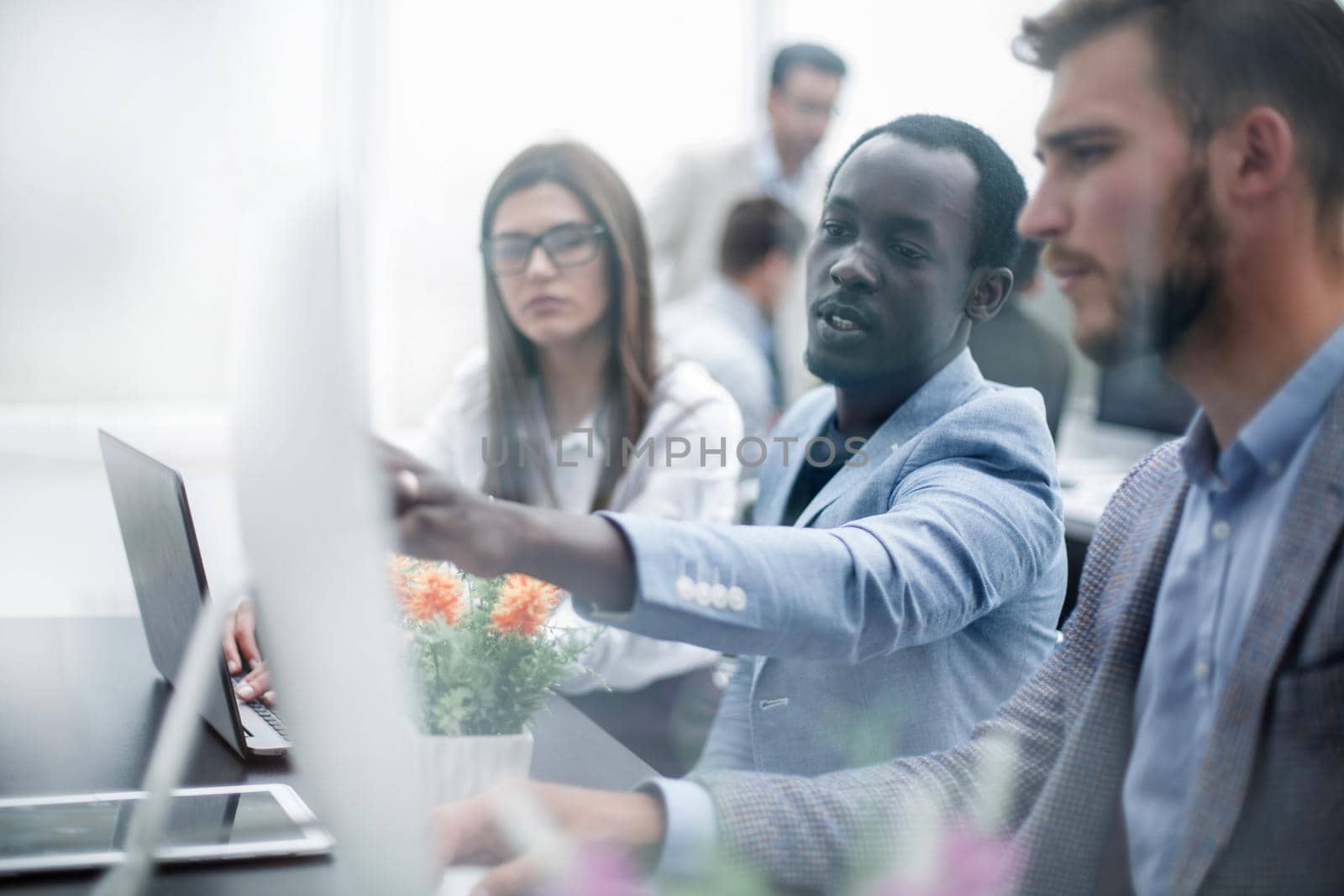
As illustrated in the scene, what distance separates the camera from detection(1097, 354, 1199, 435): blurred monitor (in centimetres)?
80

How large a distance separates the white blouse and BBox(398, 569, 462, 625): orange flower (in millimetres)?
137

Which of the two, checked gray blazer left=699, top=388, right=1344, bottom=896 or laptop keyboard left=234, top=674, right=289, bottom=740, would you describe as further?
laptop keyboard left=234, top=674, right=289, bottom=740

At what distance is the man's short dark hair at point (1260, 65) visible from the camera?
717 millimetres

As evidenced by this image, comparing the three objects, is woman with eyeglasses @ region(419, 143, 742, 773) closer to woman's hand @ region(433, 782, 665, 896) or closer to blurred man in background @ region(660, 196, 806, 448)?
blurred man in background @ region(660, 196, 806, 448)

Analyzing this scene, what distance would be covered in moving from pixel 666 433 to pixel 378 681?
0.53 meters

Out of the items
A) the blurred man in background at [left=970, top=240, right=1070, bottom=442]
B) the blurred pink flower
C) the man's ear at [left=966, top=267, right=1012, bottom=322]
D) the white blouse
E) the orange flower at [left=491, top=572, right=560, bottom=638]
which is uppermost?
the man's ear at [left=966, top=267, right=1012, bottom=322]

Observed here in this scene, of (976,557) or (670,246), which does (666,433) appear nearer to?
(670,246)

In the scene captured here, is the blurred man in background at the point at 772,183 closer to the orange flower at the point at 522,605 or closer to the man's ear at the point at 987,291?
the man's ear at the point at 987,291

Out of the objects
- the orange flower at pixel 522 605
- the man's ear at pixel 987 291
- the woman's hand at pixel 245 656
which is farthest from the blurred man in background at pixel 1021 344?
the woman's hand at pixel 245 656

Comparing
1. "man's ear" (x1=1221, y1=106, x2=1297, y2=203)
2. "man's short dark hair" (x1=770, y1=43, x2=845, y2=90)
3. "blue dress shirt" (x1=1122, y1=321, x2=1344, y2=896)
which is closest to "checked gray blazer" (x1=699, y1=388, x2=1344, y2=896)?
"blue dress shirt" (x1=1122, y1=321, x2=1344, y2=896)

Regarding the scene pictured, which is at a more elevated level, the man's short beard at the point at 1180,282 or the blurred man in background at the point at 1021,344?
the man's short beard at the point at 1180,282

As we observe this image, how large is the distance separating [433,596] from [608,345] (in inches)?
11.0

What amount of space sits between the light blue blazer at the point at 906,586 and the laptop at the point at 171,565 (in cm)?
39

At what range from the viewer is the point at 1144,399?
0.96 m
